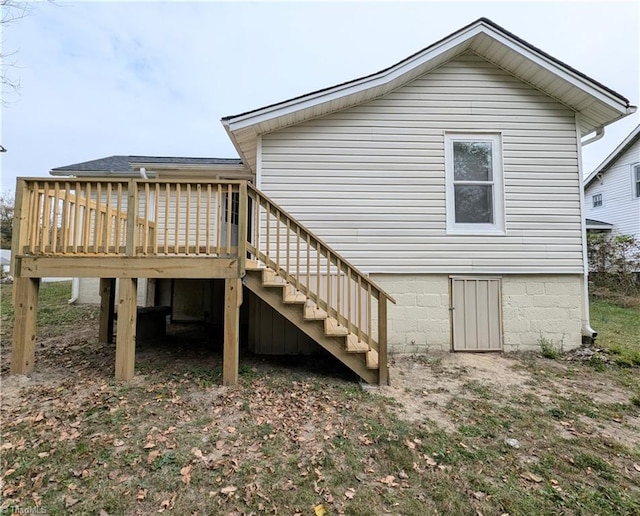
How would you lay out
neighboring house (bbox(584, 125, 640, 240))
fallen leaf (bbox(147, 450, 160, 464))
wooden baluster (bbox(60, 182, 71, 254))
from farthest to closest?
1. neighboring house (bbox(584, 125, 640, 240))
2. wooden baluster (bbox(60, 182, 71, 254))
3. fallen leaf (bbox(147, 450, 160, 464))

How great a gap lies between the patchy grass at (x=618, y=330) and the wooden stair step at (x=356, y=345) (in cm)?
429

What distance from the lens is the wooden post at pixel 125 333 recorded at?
410 cm

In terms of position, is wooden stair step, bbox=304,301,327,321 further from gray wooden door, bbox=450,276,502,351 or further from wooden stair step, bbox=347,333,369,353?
gray wooden door, bbox=450,276,502,351

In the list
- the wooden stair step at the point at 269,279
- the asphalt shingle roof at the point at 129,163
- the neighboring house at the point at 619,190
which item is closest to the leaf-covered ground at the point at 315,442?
the wooden stair step at the point at 269,279

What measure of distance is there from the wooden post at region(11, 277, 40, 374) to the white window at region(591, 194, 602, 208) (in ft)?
73.6

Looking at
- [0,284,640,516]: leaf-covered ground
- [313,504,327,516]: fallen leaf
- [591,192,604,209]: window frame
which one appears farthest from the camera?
[591,192,604,209]: window frame

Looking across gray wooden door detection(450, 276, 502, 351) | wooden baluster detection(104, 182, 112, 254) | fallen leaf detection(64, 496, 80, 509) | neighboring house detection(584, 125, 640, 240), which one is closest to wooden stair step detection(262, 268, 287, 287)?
wooden baluster detection(104, 182, 112, 254)

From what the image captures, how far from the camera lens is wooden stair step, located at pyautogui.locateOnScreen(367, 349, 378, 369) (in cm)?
424

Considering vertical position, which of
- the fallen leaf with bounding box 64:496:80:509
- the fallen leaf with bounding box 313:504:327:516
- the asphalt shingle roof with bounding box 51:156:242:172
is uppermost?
the asphalt shingle roof with bounding box 51:156:242:172

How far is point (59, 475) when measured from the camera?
2449mm

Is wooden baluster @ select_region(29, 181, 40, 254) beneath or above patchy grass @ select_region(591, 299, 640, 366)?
above

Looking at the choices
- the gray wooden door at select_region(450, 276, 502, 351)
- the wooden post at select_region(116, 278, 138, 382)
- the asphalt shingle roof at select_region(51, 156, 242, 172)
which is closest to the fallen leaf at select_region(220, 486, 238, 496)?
the wooden post at select_region(116, 278, 138, 382)

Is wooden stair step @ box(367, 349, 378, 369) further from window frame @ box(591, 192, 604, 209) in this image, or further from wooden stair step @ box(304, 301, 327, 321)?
window frame @ box(591, 192, 604, 209)

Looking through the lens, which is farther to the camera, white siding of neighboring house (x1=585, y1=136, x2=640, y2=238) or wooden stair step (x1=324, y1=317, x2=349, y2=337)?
white siding of neighboring house (x1=585, y1=136, x2=640, y2=238)
